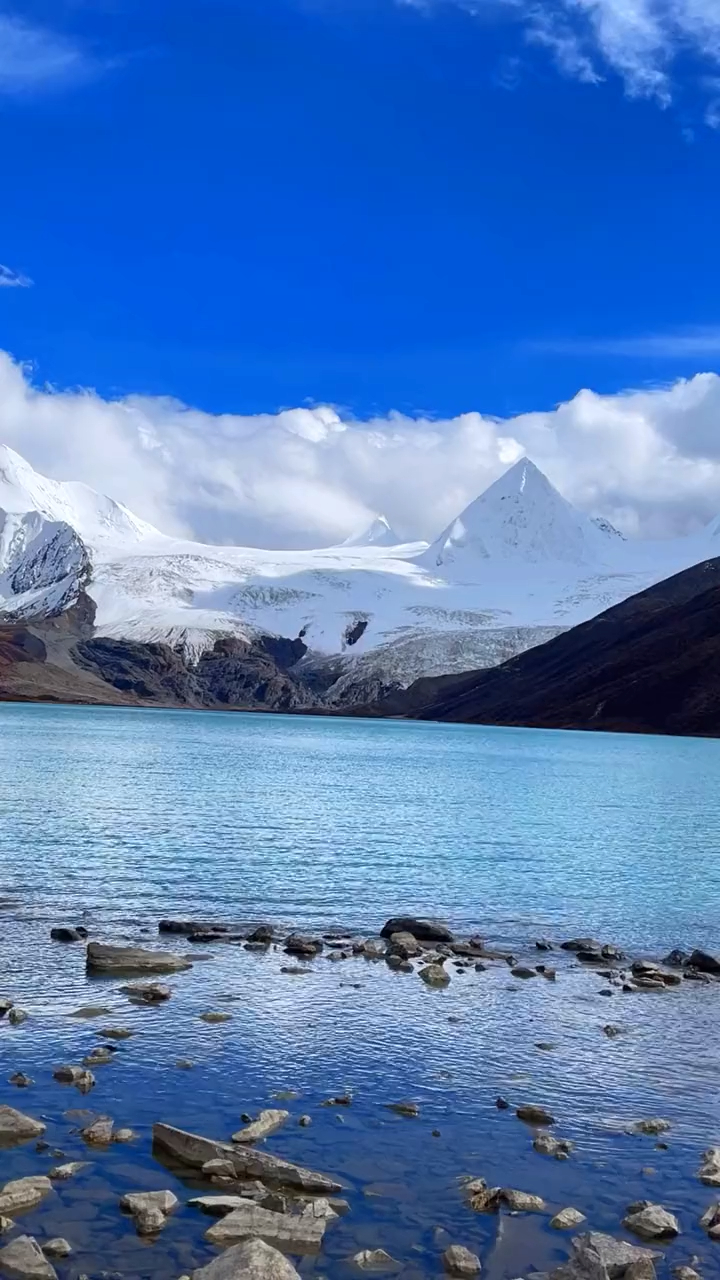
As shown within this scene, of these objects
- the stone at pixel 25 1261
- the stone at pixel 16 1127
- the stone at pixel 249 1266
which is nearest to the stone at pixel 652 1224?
the stone at pixel 249 1266

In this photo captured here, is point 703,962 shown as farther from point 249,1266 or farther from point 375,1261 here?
point 249,1266

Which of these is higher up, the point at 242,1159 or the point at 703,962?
the point at 703,962

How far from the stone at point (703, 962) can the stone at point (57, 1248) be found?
64.2 feet

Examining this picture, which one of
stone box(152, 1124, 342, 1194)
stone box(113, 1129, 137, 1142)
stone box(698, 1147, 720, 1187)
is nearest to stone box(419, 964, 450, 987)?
stone box(698, 1147, 720, 1187)

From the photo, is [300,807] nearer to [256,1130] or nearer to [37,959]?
[37,959]

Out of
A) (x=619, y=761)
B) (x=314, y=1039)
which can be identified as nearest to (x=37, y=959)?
(x=314, y=1039)

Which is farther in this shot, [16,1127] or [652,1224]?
[16,1127]

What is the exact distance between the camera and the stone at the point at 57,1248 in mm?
12492

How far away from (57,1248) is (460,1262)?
14.5 feet

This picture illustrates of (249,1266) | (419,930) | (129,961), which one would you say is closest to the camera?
(249,1266)

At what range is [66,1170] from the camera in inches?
566

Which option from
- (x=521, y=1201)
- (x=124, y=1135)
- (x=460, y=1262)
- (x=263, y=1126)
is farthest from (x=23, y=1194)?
(x=521, y=1201)

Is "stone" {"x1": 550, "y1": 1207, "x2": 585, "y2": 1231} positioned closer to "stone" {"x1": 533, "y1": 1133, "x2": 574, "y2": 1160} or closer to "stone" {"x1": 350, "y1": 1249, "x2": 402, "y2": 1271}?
"stone" {"x1": 533, "y1": 1133, "x2": 574, "y2": 1160}

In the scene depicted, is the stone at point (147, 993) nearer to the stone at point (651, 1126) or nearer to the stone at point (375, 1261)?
the stone at point (651, 1126)
